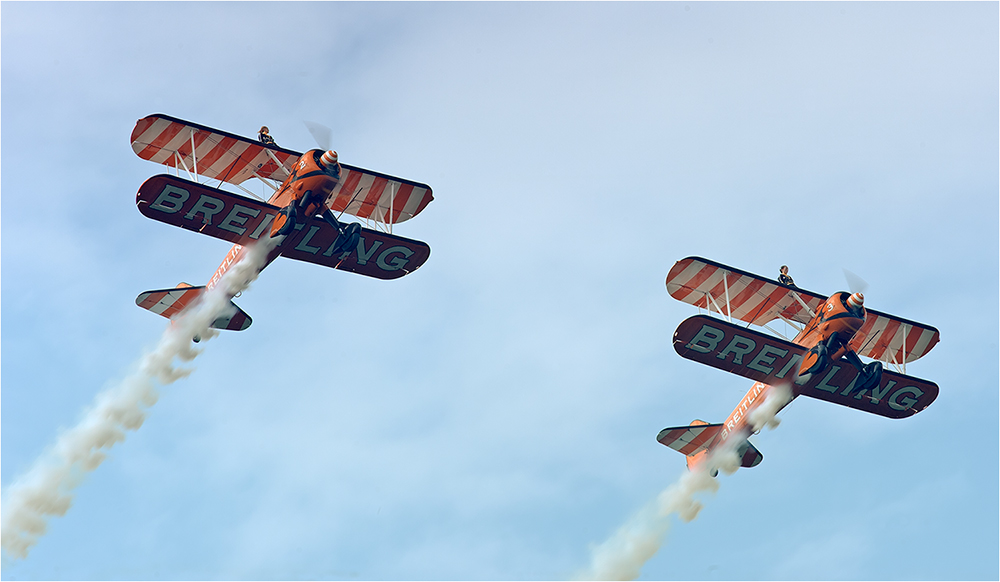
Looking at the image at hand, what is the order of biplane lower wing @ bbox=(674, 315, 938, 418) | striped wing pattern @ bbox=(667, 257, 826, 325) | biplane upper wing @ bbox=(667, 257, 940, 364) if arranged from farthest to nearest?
biplane upper wing @ bbox=(667, 257, 940, 364), striped wing pattern @ bbox=(667, 257, 826, 325), biplane lower wing @ bbox=(674, 315, 938, 418)

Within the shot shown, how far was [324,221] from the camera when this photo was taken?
4391 centimetres

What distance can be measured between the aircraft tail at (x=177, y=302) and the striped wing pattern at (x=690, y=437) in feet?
47.1

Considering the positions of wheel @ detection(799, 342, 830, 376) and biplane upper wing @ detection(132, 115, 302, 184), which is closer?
wheel @ detection(799, 342, 830, 376)

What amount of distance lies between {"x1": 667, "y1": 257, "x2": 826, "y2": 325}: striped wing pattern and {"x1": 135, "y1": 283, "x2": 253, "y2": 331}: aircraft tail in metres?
14.0

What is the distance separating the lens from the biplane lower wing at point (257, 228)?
4253cm

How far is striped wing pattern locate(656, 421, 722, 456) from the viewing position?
48.0m

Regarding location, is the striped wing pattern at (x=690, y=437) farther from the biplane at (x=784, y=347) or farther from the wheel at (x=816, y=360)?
the wheel at (x=816, y=360)

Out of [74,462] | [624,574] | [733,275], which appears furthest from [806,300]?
[74,462]

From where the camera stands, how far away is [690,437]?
48094 mm

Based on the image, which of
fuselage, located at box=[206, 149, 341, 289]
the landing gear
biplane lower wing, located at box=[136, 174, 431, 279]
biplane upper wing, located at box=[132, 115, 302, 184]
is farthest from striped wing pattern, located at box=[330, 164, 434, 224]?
fuselage, located at box=[206, 149, 341, 289]

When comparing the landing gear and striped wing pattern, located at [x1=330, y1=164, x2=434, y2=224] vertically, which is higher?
striped wing pattern, located at [x1=330, y1=164, x2=434, y2=224]

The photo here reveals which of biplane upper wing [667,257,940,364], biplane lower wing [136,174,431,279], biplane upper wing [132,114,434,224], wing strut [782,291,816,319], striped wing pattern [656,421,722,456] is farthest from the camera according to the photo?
striped wing pattern [656,421,722,456]

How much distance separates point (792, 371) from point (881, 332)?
16.4 feet

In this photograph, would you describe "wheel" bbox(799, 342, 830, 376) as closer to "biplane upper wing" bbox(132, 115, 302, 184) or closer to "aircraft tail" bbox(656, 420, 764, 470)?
"aircraft tail" bbox(656, 420, 764, 470)
